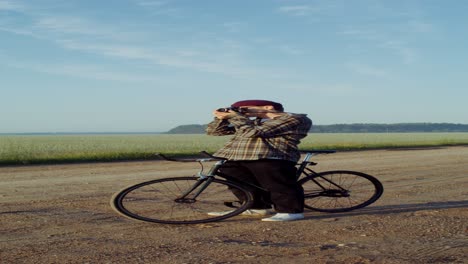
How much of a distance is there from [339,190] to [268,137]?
4.27ft

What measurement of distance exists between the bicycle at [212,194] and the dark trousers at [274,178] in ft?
0.29

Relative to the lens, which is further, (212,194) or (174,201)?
(212,194)

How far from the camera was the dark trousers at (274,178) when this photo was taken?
673cm

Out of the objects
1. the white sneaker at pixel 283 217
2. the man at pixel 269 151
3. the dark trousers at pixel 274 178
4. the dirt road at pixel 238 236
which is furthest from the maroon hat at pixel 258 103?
the dirt road at pixel 238 236

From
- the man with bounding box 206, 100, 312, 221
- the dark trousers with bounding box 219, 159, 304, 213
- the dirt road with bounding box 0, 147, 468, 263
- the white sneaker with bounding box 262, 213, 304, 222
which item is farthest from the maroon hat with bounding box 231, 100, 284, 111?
the dirt road with bounding box 0, 147, 468, 263

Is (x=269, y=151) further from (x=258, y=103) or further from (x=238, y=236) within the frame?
(x=238, y=236)

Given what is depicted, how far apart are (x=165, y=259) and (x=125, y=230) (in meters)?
1.40

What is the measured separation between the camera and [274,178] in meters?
6.73

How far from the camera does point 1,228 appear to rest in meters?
6.40

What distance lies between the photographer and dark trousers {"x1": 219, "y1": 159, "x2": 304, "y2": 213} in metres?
6.73

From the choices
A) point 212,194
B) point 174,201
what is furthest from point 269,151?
point 174,201

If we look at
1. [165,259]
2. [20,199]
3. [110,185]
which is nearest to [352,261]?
[165,259]

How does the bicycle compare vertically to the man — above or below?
below

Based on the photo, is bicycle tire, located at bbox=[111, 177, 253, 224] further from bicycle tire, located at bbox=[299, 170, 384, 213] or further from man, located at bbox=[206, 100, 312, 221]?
bicycle tire, located at bbox=[299, 170, 384, 213]
